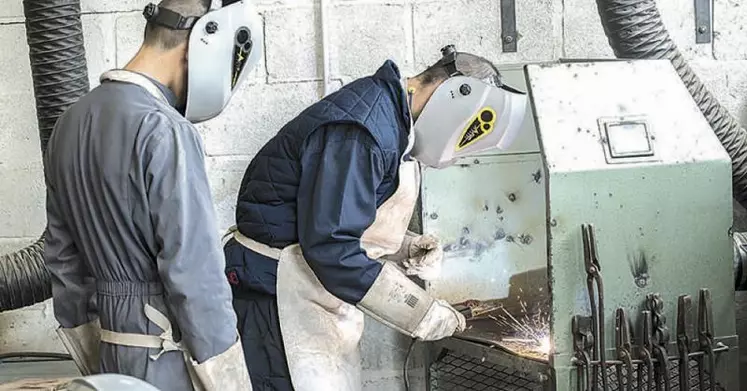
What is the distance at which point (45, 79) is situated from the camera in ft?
7.79

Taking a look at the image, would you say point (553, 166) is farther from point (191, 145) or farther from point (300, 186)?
point (191, 145)

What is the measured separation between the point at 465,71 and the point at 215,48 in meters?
0.60

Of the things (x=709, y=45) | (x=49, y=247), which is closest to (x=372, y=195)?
(x=49, y=247)

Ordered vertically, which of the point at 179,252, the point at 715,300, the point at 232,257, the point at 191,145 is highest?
the point at 191,145

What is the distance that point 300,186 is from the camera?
185 cm

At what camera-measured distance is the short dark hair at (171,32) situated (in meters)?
1.59

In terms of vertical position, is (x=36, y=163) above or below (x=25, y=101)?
below

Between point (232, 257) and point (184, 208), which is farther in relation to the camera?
point (232, 257)

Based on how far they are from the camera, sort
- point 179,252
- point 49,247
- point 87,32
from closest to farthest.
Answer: point 179,252, point 49,247, point 87,32

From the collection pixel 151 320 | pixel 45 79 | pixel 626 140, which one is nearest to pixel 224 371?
pixel 151 320

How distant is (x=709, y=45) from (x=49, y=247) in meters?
1.87

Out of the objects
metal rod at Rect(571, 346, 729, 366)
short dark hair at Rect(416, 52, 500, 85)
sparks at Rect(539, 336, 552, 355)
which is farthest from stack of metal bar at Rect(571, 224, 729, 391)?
short dark hair at Rect(416, 52, 500, 85)

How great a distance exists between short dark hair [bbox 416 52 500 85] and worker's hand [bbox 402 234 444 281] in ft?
1.46

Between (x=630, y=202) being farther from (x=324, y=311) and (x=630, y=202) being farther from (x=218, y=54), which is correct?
(x=218, y=54)
